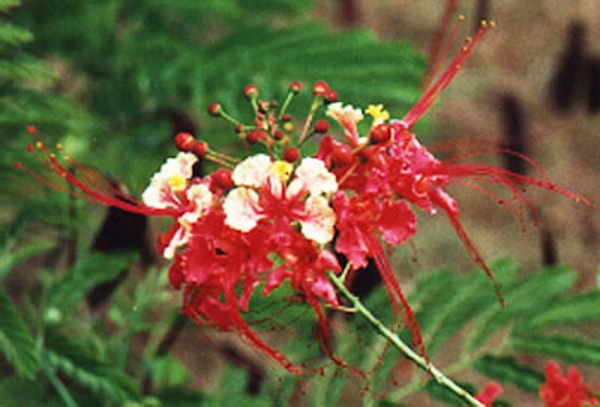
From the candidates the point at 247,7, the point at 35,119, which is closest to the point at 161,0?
the point at 247,7

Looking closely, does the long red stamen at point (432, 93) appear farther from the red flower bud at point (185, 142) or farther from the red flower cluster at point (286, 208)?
the red flower bud at point (185, 142)

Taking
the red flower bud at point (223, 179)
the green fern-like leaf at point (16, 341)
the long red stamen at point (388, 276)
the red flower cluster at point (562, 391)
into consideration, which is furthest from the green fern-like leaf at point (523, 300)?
the green fern-like leaf at point (16, 341)

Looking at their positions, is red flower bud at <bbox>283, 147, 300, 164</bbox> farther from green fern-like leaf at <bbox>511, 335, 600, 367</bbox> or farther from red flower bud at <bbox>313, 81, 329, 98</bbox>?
green fern-like leaf at <bbox>511, 335, 600, 367</bbox>

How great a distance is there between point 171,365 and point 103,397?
798mm

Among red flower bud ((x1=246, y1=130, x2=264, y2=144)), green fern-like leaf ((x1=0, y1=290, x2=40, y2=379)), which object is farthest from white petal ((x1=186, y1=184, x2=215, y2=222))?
green fern-like leaf ((x1=0, y1=290, x2=40, y2=379))

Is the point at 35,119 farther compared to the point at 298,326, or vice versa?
the point at 35,119

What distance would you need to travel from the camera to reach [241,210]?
142cm

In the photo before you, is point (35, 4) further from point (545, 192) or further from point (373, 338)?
point (545, 192)

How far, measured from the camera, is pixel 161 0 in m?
2.83

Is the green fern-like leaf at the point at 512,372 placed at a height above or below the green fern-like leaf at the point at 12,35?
below

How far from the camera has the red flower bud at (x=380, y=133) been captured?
4.89 ft

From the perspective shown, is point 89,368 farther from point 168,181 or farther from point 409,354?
point 409,354

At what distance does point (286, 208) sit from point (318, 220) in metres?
0.06

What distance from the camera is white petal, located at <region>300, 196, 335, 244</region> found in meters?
1.42
